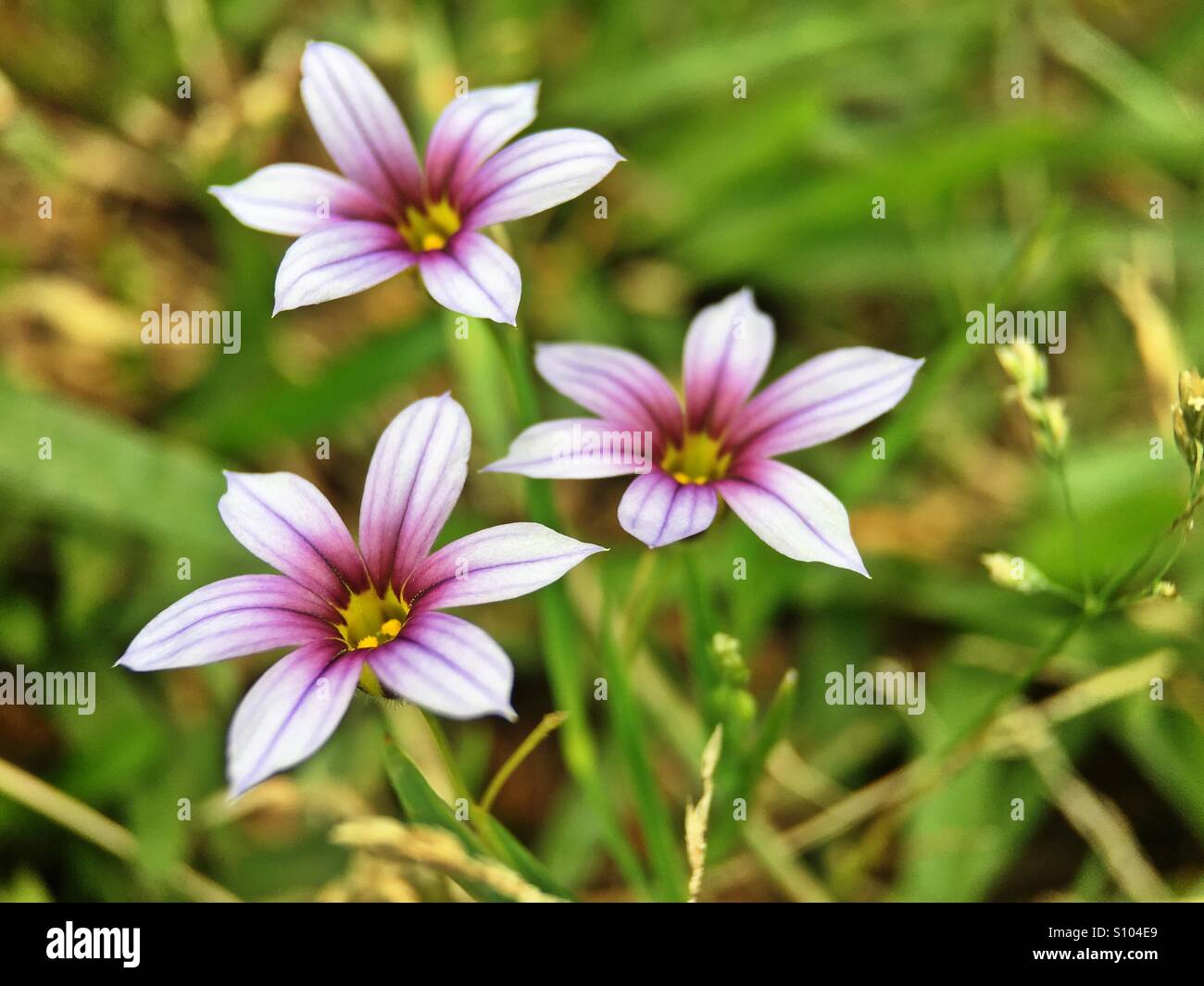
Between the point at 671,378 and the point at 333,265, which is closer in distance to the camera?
the point at 333,265

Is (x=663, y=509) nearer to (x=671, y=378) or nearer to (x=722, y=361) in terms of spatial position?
(x=722, y=361)

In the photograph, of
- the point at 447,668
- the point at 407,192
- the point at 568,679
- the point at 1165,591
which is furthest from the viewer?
the point at 568,679

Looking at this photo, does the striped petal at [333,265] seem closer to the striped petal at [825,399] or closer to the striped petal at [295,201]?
the striped petal at [295,201]

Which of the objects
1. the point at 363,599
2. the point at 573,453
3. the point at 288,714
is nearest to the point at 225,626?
Answer: the point at 288,714

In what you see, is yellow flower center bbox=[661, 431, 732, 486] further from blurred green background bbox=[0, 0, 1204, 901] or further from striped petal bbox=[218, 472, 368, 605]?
striped petal bbox=[218, 472, 368, 605]

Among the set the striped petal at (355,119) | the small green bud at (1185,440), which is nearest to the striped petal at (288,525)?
the striped petal at (355,119)
